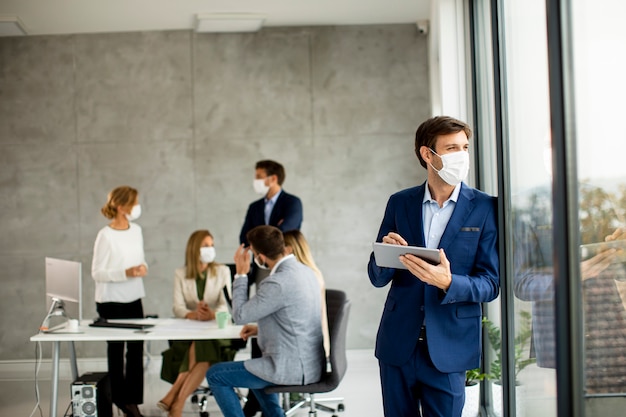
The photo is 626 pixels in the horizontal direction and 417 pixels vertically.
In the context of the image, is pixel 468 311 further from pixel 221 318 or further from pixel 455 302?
pixel 221 318

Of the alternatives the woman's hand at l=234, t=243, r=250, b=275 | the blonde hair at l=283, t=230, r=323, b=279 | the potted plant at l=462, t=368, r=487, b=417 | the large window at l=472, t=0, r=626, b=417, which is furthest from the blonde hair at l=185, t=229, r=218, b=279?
the large window at l=472, t=0, r=626, b=417

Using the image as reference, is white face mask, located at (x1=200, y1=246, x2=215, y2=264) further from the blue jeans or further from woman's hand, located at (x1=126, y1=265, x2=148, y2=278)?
the blue jeans

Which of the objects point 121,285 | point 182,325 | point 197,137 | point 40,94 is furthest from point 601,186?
point 40,94

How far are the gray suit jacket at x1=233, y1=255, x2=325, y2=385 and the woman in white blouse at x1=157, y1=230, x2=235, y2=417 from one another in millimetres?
1017

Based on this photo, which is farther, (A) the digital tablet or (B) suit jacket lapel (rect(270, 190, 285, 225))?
(B) suit jacket lapel (rect(270, 190, 285, 225))

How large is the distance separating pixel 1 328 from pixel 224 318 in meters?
3.69

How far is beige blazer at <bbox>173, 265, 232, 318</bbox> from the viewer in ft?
18.1

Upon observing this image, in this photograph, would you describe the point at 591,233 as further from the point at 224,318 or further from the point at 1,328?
the point at 1,328

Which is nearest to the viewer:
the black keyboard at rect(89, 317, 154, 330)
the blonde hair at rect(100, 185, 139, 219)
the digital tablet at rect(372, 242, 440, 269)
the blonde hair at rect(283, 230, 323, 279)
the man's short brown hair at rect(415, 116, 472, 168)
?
the digital tablet at rect(372, 242, 440, 269)

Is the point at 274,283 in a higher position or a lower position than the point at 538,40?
lower

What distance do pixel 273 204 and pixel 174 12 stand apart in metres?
2.07

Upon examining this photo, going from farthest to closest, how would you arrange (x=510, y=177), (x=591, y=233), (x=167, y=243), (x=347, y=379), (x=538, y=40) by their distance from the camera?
(x=167, y=243), (x=347, y=379), (x=510, y=177), (x=538, y=40), (x=591, y=233)

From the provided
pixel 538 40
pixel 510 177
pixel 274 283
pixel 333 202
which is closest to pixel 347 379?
pixel 333 202

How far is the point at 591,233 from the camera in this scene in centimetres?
186
